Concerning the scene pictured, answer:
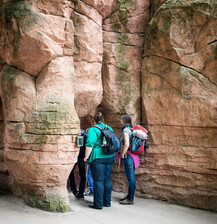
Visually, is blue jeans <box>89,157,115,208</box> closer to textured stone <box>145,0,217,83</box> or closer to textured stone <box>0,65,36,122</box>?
textured stone <box>0,65,36,122</box>

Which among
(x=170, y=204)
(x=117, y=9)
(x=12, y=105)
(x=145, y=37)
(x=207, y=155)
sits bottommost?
(x=170, y=204)

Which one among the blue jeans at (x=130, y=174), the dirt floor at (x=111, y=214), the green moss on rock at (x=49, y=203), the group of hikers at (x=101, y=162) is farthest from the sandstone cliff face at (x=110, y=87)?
the blue jeans at (x=130, y=174)

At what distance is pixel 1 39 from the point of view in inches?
218

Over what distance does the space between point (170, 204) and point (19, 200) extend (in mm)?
3395

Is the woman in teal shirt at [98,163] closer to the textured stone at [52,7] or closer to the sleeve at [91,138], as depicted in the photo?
the sleeve at [91,138]

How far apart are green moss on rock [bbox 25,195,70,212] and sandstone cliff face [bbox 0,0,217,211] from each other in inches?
0.7

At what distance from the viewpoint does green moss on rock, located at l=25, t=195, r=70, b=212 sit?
16.7 ft

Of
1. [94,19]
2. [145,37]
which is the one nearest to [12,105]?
[94,19]

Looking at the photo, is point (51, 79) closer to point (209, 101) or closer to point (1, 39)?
point (1, 39)

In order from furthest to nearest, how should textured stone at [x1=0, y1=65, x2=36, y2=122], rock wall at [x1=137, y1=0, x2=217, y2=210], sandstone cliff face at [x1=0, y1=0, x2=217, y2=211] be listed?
rock wall at [x1=137, y1=0, x2=217, y2=210]
textured stone at [x1=0, y1=65, x2=36, y2=122]
sandstone cliff face at [x1=0, y1=0, x2=217, y2=211]

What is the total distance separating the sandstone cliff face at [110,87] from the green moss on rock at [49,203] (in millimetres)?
18

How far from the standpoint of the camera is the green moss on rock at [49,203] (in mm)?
5094

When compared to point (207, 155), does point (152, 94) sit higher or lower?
higher

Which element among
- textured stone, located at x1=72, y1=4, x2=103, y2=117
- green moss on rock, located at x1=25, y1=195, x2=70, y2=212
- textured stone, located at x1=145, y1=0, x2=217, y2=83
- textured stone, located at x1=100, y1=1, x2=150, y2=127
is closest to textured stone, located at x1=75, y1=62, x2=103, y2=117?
textured stone, located at x1=72, y1=4, x2=103, y2=117
